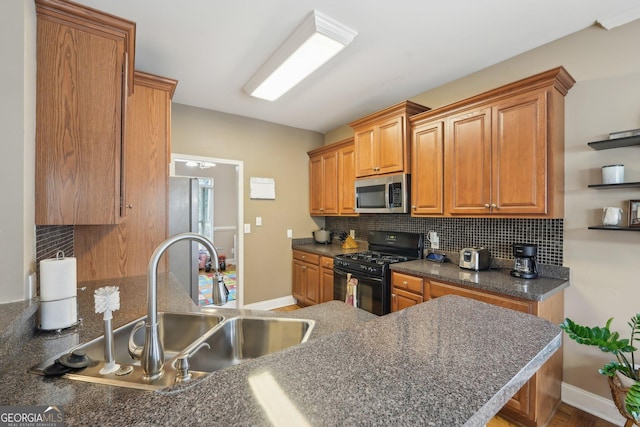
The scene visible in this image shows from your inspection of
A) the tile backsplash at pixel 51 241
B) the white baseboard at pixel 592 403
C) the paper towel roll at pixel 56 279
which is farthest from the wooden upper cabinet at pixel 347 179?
the paper towel roll at pixel 56 279

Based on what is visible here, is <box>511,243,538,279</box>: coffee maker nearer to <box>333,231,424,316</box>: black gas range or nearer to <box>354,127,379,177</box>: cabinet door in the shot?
<box>333,231,424,316</box>: black gas range

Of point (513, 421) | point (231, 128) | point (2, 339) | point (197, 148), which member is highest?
point (231, 128)

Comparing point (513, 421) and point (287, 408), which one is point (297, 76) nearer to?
point (287, 408)

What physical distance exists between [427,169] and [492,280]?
1.12 metres

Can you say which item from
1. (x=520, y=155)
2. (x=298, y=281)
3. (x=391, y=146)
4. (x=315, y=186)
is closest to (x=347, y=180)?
(x=315, y=186)

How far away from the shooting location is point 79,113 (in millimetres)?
1338

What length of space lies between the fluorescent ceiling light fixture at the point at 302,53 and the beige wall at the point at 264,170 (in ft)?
3.20

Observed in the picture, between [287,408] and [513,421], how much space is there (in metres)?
2.15

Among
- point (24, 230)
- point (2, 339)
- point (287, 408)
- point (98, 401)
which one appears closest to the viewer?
point (287, 408)

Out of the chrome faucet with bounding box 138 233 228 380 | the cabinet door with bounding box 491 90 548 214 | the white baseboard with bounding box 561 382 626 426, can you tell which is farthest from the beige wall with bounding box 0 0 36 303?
the white baseboard with bounding box 561 382 626 426

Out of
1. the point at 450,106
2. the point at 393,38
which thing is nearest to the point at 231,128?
the point at 393,38

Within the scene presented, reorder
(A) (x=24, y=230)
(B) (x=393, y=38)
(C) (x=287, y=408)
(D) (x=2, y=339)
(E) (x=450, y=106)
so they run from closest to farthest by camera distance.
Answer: (C) (x=287, y=408) → (D) (x=2, y=339) → (A) (x=24, y=230) → (B) (x=393, y=38) → (E) (x=450, y=106)

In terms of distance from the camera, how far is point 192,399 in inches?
19.3

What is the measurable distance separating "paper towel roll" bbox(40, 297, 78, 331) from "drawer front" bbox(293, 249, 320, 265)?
2.67 metres
